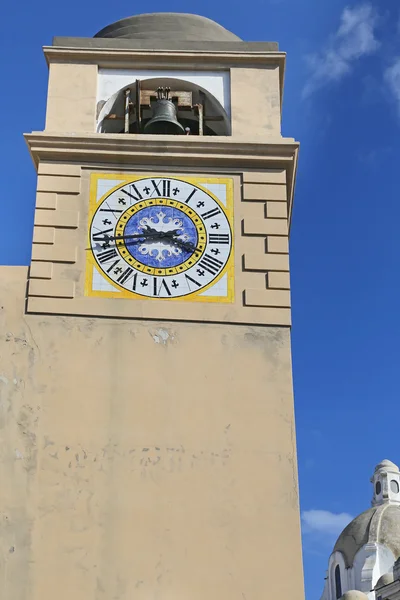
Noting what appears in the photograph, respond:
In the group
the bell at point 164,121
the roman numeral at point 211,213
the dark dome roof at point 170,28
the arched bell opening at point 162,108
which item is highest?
the dark dome roof at point 170,28

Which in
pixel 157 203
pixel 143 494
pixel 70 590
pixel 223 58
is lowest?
pixel 70 590

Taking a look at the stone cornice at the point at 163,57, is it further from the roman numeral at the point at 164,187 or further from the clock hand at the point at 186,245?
the clock hand at the point at 186,245

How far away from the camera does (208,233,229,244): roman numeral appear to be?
15.8 m

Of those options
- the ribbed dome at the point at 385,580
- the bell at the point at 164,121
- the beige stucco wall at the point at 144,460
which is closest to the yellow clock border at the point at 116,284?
the beige stucco wall at the point at 144,460

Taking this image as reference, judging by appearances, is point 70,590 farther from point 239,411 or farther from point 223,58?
point 223,58

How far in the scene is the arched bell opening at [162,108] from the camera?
56.2 feet

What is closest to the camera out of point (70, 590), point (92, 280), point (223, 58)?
point (70, 590)

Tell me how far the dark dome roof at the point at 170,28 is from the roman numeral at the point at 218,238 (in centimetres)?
342

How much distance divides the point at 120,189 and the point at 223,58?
2655 millimetres

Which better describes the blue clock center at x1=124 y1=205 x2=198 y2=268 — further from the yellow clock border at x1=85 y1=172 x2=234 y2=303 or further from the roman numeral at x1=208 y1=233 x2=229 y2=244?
the yellow clock border at x1=85 y1=172 x2=234 y2=303

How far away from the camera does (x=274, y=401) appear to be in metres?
14.6

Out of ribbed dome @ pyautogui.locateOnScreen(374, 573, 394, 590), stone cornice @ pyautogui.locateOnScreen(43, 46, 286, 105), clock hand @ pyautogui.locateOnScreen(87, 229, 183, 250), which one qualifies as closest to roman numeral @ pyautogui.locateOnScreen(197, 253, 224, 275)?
clock hand @ pyautogui.locateOnScreen(87, 229, 183, 250)

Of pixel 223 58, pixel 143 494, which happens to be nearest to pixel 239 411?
pixel 143 494

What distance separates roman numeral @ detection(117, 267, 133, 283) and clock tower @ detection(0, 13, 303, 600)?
0.04m
